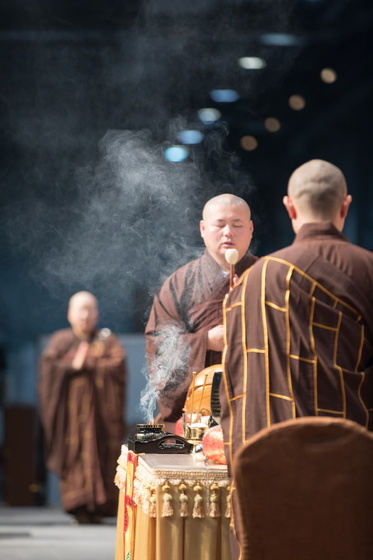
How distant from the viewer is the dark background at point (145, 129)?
167 inches

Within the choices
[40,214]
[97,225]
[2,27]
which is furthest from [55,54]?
[97,225]

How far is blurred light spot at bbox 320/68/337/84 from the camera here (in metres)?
6.81

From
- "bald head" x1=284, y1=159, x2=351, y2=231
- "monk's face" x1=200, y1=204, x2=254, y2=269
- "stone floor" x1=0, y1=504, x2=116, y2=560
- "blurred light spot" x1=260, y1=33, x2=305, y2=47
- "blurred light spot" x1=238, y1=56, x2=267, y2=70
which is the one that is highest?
"blurred light spot" x1=260, y1=33, x2=305, y2=47

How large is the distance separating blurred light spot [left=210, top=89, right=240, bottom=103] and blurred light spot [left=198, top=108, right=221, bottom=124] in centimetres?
7

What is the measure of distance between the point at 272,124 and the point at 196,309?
368cm

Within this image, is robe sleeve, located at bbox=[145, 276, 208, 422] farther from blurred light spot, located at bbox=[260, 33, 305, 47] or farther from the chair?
blurred light spot, located at bbox=[260, 33, 305, 47]

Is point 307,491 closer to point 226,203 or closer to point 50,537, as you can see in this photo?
point 226,203

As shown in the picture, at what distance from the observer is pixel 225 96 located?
6445 millimetres

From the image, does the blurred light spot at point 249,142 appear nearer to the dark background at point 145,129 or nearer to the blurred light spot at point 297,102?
Answer: the dark background at point 145,129

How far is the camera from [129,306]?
7281 mm

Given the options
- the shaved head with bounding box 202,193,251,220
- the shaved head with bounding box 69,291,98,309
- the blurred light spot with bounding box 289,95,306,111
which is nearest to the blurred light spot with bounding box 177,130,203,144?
the shaved head with bounding box 202,193,251,220

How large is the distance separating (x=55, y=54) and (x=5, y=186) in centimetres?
81

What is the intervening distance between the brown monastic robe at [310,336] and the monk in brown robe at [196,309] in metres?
1.10

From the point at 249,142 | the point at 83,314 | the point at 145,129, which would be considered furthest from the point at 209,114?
the point at 83,314
